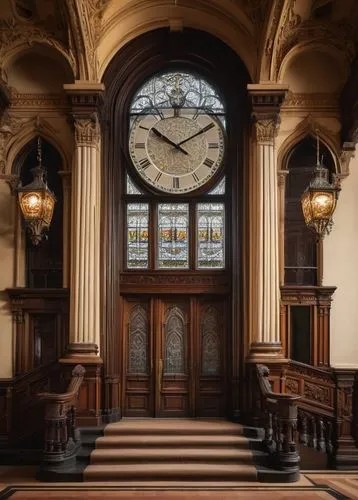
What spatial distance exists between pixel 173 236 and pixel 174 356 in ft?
6.22

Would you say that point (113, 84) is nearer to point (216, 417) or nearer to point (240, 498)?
point (216, 417)

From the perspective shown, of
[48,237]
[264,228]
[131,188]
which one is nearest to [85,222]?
[48,237]

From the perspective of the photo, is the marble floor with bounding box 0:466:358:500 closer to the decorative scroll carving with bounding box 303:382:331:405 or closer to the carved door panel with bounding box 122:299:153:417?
the decorative scroll carving with bounding box 303:382:331:405

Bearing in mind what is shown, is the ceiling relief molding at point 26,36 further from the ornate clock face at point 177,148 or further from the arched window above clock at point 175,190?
the ornate clock face at point 177,148

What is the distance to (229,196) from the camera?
11336mm

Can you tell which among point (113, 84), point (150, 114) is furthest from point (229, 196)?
point (113, 84)

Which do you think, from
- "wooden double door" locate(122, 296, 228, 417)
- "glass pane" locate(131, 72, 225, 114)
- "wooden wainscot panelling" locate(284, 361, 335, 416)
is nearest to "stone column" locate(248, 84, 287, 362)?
"wooden wainscot panelling" locate(284, 361, 335, 416)

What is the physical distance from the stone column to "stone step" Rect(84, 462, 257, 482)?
75.1 inches

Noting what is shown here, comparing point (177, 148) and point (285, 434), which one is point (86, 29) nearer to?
point (177, 148)

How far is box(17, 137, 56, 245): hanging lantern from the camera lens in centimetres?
1027

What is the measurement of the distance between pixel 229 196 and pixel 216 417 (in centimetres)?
346

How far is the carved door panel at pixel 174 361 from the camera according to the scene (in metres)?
11.1

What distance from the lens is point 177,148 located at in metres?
11.4

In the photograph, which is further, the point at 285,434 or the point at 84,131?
the point at 84,131
